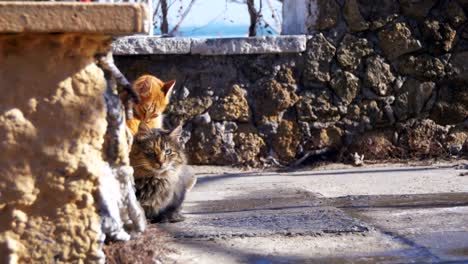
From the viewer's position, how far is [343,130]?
6930 millimetres

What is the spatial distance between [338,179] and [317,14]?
144 centimetres

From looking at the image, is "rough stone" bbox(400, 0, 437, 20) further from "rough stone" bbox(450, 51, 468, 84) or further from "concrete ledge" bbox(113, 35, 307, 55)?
"concrete ledge" bbox(113, 35, 307, 55)

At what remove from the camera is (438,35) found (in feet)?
22.6

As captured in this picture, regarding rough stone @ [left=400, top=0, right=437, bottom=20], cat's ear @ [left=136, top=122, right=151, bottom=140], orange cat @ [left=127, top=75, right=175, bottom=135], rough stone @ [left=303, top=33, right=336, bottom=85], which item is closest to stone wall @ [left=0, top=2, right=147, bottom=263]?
cat's ear @ [left=136, top=122, right=151, bottom=140]

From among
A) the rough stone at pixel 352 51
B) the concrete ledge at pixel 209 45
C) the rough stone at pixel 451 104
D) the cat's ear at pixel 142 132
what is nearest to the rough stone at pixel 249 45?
the concrete ledge at pixel 209 45

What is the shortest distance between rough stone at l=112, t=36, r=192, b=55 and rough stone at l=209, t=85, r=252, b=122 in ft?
1.65

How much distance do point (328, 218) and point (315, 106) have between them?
2662 mm

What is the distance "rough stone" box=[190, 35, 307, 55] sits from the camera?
21.9 ft

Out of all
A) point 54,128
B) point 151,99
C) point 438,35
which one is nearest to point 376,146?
point 438,35

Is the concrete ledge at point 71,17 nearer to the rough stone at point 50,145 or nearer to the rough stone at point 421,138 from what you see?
the rough stone at point 50,145

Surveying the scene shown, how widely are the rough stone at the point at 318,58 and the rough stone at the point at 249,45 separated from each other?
4.6 inches

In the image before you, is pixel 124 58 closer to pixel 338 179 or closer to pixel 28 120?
pixel 338 179

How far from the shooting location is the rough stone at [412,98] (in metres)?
6.94

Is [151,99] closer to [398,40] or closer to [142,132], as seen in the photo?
[142,132]
